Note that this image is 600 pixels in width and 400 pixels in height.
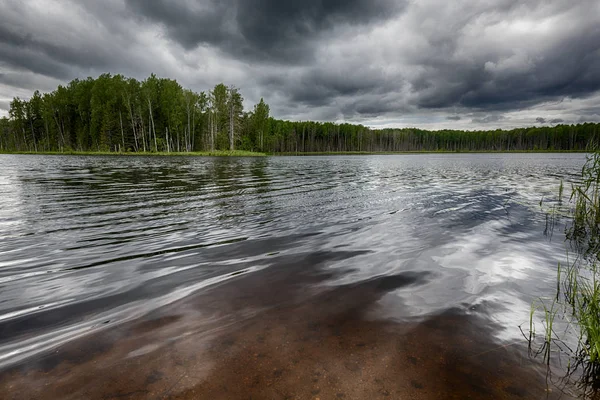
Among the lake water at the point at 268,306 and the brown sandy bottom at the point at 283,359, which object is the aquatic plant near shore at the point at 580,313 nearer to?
the lake water at the point at 268,306

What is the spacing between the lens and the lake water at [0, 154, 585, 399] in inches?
103

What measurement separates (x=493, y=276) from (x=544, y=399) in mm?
3295

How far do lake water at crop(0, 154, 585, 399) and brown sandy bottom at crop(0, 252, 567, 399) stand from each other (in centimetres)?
2

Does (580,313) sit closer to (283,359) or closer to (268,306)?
(283,359)

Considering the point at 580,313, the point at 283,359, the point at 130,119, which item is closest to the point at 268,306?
the point at 283,359

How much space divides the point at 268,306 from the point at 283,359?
1.22 m

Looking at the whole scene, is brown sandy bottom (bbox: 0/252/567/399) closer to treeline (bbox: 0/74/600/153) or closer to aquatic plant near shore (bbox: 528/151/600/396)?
aquatic plant near shore (bbox: 528/151/600/396)

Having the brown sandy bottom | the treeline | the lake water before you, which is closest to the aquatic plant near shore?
the lake water

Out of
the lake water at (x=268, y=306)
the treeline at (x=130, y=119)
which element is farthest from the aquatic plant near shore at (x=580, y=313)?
the treeline at (x=130, y=119)

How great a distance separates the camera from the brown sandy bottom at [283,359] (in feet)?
8.09

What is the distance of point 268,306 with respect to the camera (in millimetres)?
4070

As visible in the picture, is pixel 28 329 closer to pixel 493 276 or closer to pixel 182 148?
pixel 493 276

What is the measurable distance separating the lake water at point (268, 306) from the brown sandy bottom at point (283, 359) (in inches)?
0.6

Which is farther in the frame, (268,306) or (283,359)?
(268,306)
